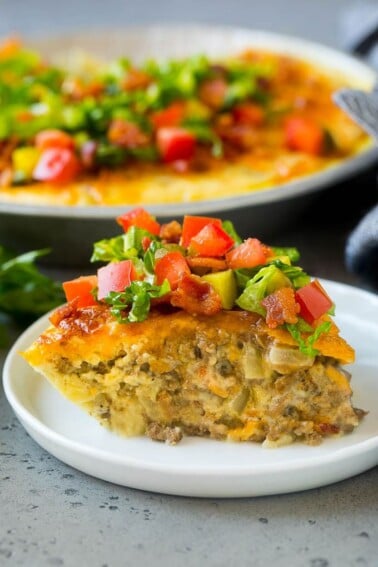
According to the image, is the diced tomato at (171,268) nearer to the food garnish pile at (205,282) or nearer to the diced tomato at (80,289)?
the food garnish pile at (205,282)

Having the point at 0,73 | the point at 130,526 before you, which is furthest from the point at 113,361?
the point at 0,73

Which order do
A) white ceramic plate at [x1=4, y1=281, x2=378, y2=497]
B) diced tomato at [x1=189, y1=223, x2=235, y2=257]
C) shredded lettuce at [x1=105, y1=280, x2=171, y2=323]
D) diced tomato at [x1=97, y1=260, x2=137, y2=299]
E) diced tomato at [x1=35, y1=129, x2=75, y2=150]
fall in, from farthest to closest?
diced tomato at [x1=35, y1=129, x2=75, y2=150] → diced tomato at [x1=189, y1=223, x2=235, y2=257] → diced tomato at [x1=97, y1=260, x2=137, y2=299] → shredded lettuce at [x1=105, y1=280, x2=171, y2=323] → white ceramic plate at [x1=4, y1=281, x2=378, y2=497]

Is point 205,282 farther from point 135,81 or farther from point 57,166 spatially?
point 135,81

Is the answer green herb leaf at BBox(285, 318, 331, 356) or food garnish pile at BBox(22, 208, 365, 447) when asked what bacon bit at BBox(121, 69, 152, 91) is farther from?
green herb leaf at BBox(285, 318, 331, 356)

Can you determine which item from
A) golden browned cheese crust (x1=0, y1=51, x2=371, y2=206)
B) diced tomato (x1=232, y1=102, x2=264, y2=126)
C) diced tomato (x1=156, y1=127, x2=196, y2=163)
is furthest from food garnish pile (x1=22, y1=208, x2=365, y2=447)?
diced tomato (x1=232, y1=102, x2=264, y2=126)

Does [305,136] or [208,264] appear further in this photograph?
[305,136]

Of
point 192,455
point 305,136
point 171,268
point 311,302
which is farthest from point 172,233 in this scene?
point 305,136
